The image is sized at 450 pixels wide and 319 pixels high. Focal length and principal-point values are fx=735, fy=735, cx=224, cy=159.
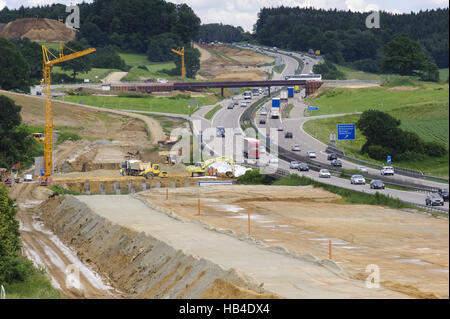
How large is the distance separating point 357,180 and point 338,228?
31.2 meters

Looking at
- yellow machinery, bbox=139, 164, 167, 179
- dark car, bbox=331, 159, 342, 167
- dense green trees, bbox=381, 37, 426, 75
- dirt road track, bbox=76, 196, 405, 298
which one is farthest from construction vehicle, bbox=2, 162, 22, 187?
dense green trees, bbox=381, 37, 426, 75

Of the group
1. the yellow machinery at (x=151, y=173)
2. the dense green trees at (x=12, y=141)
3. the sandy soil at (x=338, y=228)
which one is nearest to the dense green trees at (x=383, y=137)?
the sandy soil at (x=338, y=228)

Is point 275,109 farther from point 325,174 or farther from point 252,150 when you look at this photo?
point 325,174

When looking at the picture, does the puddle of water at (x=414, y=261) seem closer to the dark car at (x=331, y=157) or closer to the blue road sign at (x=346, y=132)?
the blue road sign at (x=346, y=132)

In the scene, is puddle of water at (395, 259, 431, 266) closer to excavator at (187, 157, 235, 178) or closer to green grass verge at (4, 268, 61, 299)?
green grass verge at (4, 268, 61, 299)

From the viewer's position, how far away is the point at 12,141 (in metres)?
124

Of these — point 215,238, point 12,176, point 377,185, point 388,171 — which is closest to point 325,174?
point 388,171

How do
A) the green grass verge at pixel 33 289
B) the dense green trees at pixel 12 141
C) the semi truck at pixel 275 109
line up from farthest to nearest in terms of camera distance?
the semi truck at pixel 275 109
the dense green trees at pixel 12 141
the green grass verge at pixel 33 289

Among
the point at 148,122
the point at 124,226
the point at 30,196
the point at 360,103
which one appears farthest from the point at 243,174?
the point at 360,103

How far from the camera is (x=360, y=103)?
18550cm

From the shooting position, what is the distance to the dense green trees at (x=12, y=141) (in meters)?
123

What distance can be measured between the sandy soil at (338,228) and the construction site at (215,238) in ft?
0.39

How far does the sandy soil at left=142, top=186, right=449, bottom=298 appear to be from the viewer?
140 ft

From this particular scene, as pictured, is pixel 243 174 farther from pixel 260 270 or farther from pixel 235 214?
pixel 260 270
